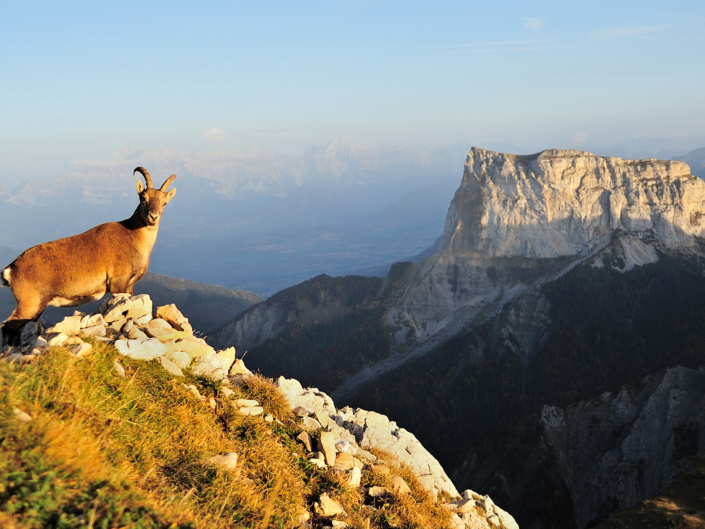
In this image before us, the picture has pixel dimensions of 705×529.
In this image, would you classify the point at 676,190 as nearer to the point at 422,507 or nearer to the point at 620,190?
the point at 620,190

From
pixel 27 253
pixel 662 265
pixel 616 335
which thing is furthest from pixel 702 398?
pixel 27 253

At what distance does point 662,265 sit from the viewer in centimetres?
10650

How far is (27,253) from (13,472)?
28.6 feet

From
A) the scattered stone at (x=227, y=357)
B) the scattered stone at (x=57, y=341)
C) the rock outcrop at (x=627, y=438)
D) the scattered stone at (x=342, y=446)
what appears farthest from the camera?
the rock outcrop at (x=627, y=438)

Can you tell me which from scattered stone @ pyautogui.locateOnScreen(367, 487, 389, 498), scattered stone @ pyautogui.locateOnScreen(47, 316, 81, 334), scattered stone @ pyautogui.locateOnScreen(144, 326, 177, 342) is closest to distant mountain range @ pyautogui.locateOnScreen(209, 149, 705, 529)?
scattered stone @ pyautogui.locateOnScreen(367, 487, 389, 498)

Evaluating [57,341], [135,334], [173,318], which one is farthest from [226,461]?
[173,318]

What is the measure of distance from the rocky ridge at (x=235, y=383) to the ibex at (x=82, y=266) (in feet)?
2.10

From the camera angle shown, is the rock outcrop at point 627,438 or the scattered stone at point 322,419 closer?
the scattered stone at point 322,419

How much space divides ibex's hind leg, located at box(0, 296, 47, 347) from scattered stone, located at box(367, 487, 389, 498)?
9.50 meters

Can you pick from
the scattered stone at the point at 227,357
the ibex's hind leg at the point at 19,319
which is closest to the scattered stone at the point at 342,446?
the scattered stone at the point at 227,357

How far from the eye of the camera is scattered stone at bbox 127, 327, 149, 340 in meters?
12.2

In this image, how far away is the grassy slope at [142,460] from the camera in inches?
229

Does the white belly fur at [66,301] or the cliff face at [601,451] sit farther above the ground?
the white belly fur at [66,301]

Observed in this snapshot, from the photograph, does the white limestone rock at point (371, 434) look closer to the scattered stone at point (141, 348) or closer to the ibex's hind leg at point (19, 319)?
the scattered stone at point (141, 348)
